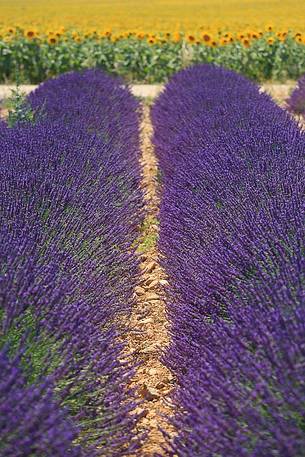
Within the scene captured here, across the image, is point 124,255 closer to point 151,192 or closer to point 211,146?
point 211,146

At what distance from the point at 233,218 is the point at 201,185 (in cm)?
67

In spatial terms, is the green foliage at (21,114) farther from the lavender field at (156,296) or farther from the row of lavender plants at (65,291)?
the row of lavender plants at (65,291)

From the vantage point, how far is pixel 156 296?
3.53 metres

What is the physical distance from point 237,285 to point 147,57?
371 inches

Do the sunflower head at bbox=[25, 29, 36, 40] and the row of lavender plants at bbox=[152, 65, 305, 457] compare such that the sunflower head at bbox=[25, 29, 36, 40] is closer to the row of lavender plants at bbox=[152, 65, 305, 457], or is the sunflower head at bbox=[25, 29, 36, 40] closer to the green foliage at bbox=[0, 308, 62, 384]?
the row of lavender plants at bbox=[152, 65, 305, 457]

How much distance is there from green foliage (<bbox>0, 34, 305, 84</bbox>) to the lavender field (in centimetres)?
648

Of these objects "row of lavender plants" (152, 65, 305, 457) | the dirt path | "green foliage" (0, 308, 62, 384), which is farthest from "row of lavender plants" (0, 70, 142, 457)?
"row of lavender plants" (152, 65, 305, 457)

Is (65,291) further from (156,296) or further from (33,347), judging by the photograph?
(156,296)

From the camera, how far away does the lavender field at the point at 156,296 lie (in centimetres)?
174

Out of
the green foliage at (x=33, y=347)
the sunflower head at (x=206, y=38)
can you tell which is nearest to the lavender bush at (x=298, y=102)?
the sunflower head at (x=206, y=38)

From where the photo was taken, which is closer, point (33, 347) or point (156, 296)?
point (33, 347)

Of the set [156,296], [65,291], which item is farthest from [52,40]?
[65,291]

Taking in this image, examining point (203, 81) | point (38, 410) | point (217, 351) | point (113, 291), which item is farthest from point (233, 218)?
point (203, 81)

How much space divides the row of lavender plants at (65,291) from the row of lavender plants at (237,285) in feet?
0.80
